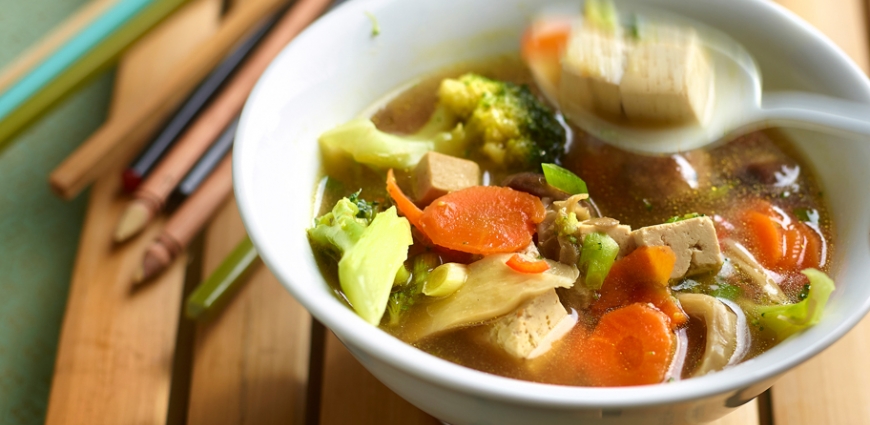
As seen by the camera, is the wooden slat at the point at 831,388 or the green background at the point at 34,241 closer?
the wooden slat at the point at 831,388

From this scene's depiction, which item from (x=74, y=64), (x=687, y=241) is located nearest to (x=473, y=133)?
(x=687, y=241)

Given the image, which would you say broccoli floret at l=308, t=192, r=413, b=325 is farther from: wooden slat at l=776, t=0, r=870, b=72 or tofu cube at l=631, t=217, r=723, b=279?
wooden slat at l=776, t=0, r=870, b=72

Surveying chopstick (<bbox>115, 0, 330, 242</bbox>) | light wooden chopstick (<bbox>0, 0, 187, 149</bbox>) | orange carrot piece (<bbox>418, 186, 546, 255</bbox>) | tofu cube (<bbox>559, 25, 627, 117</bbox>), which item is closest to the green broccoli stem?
orange carrot piece (<bbox>418, 186, 546, 255</bbox>)

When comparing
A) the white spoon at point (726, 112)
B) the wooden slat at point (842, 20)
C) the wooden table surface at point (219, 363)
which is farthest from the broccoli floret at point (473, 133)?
the wooden slat at point (842, 20)

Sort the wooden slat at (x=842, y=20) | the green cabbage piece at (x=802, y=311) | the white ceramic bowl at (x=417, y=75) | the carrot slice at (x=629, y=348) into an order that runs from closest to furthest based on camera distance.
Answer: the white ceramic bowl at (x=417, y=75)
the green cabbage piece at (x=802, y=311)
the carrot slice at (x=629, y=348)
the wooden slat at (x=842, y=20)

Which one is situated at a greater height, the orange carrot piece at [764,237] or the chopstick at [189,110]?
the orange carrot piece at [764,237]

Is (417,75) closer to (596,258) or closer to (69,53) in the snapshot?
(596,258)

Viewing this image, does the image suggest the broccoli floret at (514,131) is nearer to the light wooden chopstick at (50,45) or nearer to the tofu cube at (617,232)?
the tofu cube at (617,232)
